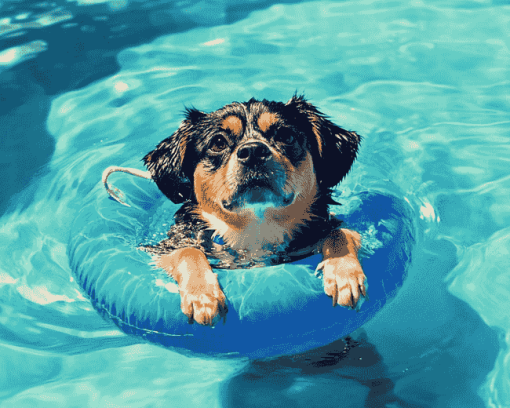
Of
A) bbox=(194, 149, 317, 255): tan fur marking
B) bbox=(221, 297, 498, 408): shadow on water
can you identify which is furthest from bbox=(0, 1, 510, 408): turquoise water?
bbox=(194, 149, 317, 255): tan fur marking

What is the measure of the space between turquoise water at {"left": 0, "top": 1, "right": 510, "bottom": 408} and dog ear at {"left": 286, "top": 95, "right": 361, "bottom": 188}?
50 cm

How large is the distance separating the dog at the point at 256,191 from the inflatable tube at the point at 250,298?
0.09 metres

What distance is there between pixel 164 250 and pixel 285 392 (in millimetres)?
1146

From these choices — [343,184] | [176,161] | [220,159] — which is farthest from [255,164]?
[343,184]

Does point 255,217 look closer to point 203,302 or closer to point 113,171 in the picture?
point 203,302

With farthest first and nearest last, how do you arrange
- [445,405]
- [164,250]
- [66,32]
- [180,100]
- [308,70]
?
1. [66,32]
2. [308,70]
3. [180,100]
4. [164,250]
5. [445,405]

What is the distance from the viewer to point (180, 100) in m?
5.83

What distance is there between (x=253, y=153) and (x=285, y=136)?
16.2 inches

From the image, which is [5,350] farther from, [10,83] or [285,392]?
[10,83]

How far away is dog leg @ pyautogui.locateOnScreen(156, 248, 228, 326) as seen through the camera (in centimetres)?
252

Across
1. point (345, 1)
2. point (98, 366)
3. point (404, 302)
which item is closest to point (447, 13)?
point (345, 1)

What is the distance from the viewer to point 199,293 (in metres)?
2.54

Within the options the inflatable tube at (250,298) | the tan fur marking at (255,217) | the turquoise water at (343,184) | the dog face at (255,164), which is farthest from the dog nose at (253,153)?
the turquoise water at (343,184)

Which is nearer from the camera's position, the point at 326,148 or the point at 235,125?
the point at 235,125
